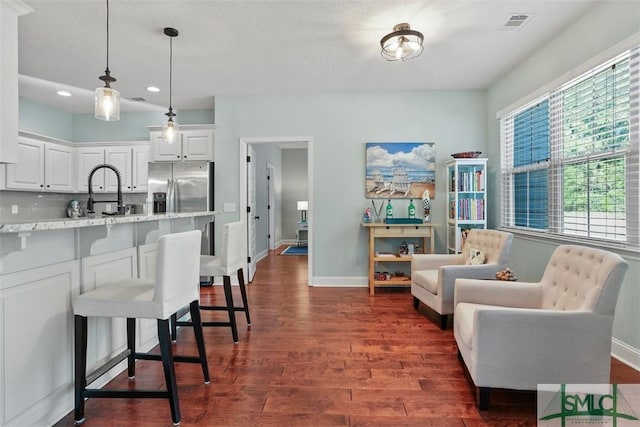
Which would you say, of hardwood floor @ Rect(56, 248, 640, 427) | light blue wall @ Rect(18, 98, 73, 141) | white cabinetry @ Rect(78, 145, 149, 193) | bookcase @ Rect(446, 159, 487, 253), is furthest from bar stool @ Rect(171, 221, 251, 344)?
light blue wall @ Rect(18, 98, 73, 141)

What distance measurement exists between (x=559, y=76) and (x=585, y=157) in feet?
2.67

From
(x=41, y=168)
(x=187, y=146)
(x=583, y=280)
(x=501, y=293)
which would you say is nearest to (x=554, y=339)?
(x=583, y=280)

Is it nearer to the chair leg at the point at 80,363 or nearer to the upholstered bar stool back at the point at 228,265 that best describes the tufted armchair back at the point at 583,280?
the upholstered bar stool back at the point at 228,265

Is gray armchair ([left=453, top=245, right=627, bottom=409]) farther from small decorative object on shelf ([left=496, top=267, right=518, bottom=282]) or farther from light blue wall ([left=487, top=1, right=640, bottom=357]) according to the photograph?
light blue wall ([left=487, top=1, right=640, bottom=357])

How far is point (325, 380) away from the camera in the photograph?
2.04 metres

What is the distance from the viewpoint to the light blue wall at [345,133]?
434cm

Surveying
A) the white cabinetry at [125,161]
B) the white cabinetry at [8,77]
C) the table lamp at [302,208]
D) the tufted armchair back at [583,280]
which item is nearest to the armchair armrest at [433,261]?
the tufted armchair back at [583,280]

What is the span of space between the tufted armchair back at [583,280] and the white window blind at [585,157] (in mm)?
675

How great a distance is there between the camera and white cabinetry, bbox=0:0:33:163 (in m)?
2.11

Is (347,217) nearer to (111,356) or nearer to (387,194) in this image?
(387,194)

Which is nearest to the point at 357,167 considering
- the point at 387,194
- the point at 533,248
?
the point at 387,194

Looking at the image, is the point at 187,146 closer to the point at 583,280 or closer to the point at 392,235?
the point at 392,235

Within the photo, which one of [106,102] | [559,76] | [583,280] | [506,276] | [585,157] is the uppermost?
[559,76]

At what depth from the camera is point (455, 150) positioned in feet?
14.2
